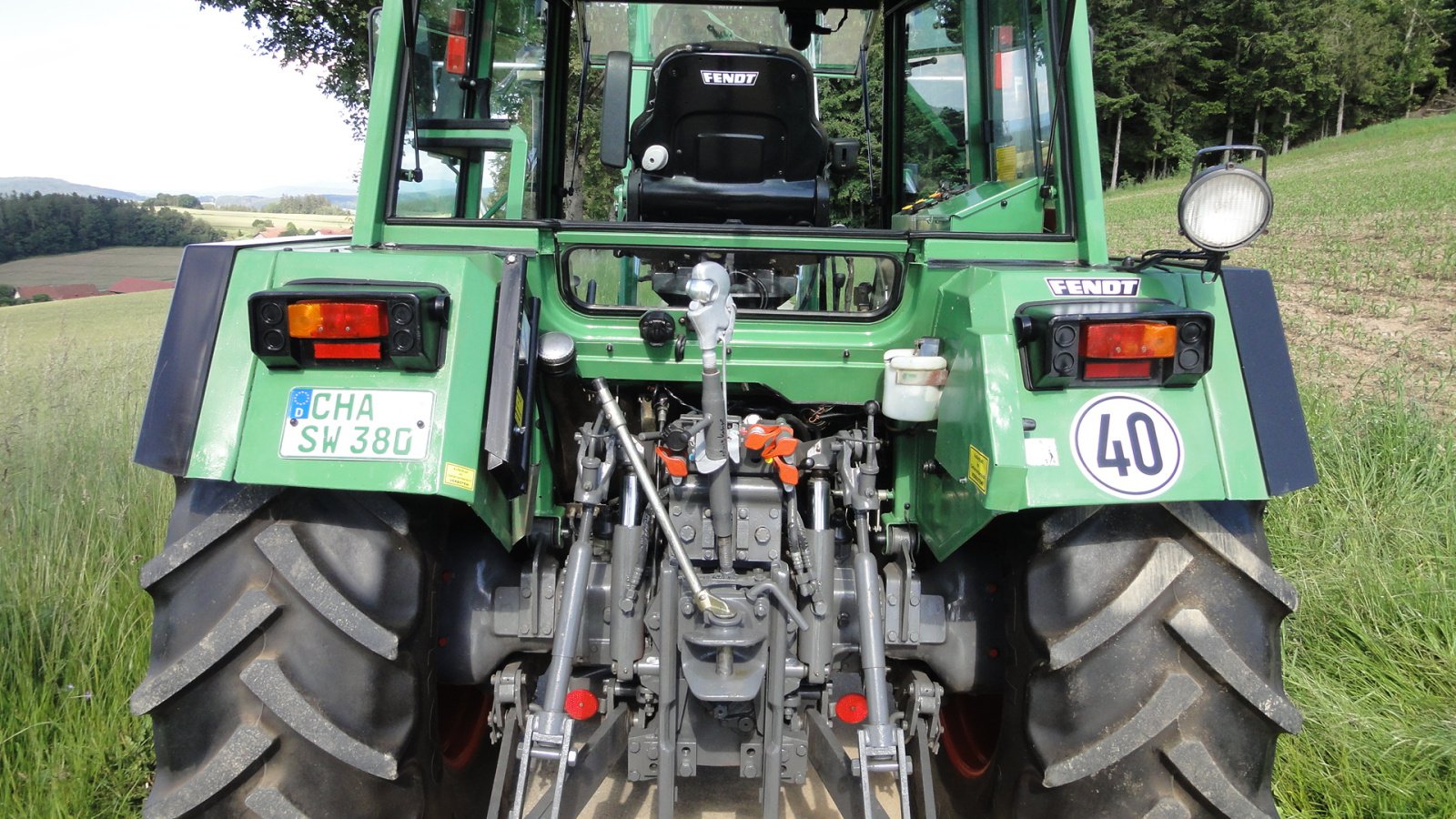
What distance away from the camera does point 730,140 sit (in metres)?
3.11

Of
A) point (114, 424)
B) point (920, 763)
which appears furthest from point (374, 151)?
point (114, 424)

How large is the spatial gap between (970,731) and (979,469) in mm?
1063

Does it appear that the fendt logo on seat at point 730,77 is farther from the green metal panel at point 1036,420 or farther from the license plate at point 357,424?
the license plate at point 357,424

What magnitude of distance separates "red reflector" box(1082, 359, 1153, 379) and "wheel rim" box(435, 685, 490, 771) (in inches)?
63.8

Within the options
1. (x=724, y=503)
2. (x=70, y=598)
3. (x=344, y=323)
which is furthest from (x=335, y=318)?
(x=70, y=598)

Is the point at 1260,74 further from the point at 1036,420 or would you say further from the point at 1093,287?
the point at 1036,420

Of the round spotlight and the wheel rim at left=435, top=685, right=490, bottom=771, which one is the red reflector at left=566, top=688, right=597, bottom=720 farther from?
the round spotlight

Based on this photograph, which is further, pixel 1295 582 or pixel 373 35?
pixel 1295 582

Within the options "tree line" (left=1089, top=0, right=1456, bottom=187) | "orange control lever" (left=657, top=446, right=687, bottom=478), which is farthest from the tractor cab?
"tree line" (left=1089, top=0, right=1456, bottom=187)

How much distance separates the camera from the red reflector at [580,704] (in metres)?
2.15

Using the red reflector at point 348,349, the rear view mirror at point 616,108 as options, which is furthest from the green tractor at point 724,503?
the rear view mirror at point 616,108

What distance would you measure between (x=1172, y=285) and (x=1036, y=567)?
636 mm

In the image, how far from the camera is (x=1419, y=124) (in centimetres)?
4691

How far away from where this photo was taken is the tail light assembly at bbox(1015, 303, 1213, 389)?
1766 millimetres
